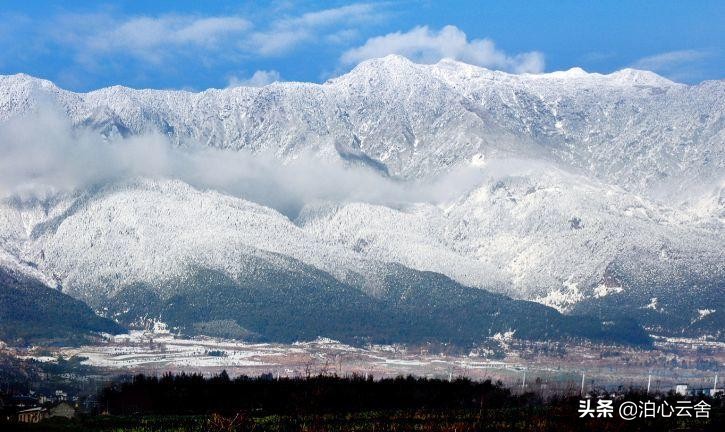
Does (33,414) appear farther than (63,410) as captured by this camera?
No

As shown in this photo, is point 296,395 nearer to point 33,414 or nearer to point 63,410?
point 63,410

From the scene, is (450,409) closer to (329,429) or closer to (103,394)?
(329,429)

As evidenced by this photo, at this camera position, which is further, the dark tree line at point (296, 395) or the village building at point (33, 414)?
the dark tree line at point (296, 395)

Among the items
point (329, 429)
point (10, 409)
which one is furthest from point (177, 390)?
point (329, 429)

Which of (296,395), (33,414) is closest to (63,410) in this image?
(33,414)

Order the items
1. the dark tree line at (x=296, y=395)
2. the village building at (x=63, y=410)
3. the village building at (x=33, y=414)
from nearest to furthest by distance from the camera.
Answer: the village building at (x=33, y=414) < the village building at (x=63, y=410) < the dark tree line at (x=296, y=395)

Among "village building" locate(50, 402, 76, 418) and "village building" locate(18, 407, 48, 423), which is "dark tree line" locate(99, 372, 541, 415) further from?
"village building" locate(18, 407, 48, 423)

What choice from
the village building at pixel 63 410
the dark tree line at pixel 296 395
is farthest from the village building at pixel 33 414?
the dark tree line at pixel 296 395

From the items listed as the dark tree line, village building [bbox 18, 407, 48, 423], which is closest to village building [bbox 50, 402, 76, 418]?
village building [bbox 18, 407, 48, 423]

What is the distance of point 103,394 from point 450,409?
52.9 metres

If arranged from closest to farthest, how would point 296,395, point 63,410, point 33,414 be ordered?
point 296,395 < point 33,414 < point 63,410

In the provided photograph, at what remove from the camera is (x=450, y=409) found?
106 m

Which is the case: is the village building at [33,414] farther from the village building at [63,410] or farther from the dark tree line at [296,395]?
the dark tree line at [296,395]


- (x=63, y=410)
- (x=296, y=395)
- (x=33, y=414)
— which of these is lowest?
A: (x=33, y=414)
